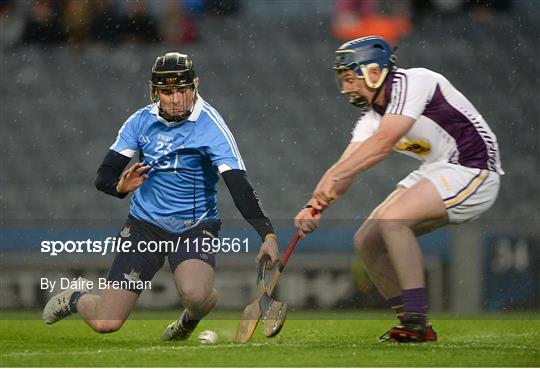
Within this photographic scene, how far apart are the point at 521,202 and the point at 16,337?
6357mm

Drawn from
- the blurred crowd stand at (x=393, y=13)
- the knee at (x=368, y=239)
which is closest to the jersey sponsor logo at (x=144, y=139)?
the knee at (x=368, y=239)

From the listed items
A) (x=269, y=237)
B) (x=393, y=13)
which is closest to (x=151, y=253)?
(x=269, y=237)

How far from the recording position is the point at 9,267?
8.95 metres

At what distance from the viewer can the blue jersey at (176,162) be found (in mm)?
5621

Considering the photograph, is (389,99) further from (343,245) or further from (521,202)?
(521,202)

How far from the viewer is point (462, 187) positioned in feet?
17.3

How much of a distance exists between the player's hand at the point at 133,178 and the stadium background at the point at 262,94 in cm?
432

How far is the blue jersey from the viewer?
221 inches

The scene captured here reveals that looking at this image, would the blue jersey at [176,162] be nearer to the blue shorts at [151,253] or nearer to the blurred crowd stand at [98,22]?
the blue shorts at [151,253]

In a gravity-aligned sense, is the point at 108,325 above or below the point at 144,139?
below

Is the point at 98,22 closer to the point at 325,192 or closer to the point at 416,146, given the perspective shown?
the point at 416,146

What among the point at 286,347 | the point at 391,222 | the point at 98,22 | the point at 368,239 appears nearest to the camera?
the point at 286,347

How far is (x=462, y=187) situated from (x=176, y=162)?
1.40 m

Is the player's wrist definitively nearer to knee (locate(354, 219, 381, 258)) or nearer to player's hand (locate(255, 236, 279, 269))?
player's hand (locate(255, 236, 279, 269))
